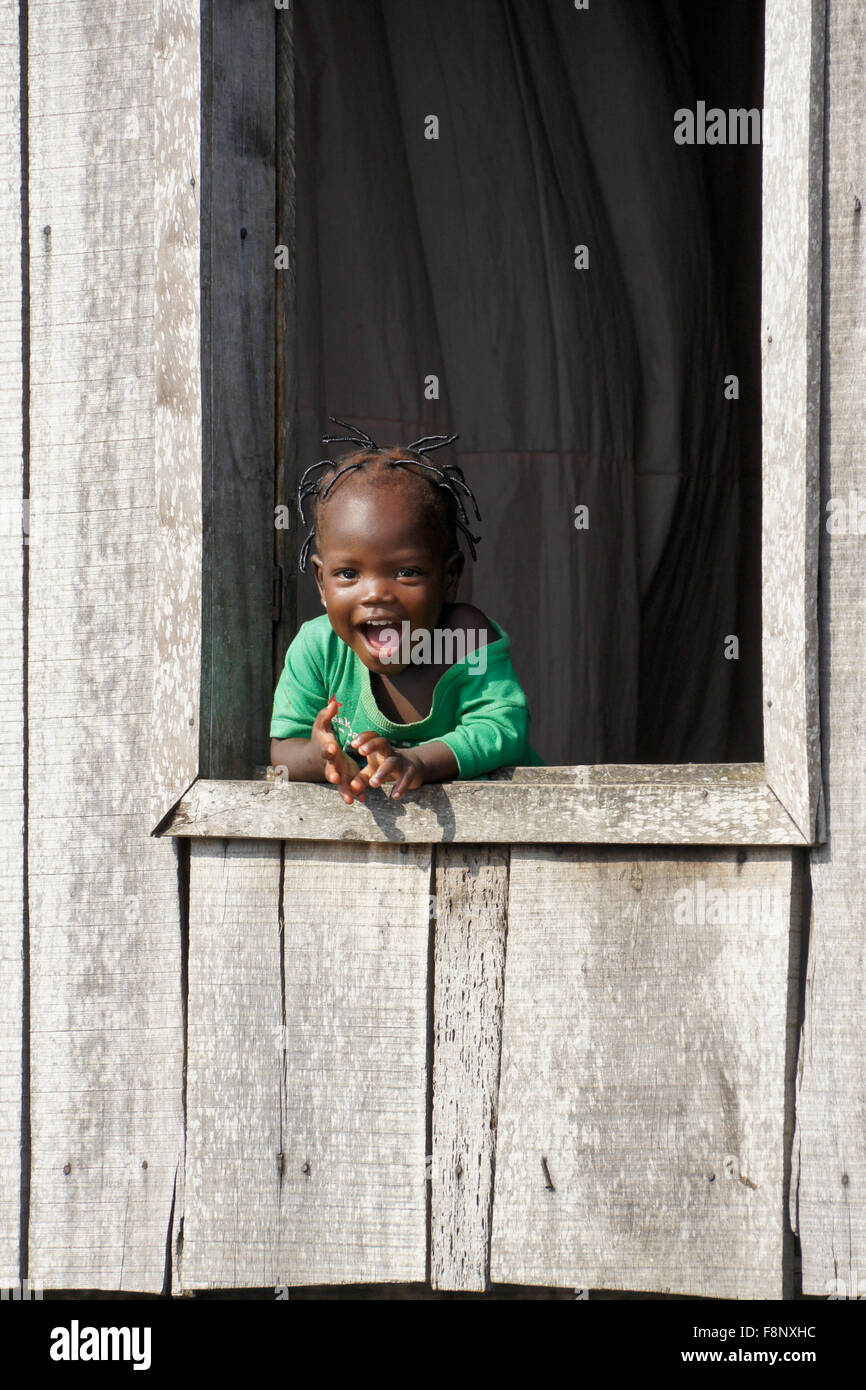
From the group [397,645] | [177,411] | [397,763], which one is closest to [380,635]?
[397,645]

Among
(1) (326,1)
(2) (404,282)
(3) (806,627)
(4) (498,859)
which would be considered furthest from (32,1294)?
(1) (326,1)

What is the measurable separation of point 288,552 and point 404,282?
126 centimetres

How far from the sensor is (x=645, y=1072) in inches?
74.0

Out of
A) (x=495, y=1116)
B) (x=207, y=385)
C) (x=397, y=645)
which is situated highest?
(x=207, y=385)

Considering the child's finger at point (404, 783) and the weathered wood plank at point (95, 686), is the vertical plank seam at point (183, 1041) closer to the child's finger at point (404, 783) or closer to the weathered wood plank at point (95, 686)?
the weathered wood plank at point (95, 686)

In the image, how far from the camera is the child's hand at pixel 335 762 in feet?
5.77

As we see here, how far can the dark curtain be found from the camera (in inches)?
121

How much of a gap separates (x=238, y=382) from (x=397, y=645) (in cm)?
47

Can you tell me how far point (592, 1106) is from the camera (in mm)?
1891

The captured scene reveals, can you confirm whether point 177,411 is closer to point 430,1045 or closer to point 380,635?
point 380,635

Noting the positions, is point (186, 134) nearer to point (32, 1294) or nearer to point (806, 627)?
point (806, 627)

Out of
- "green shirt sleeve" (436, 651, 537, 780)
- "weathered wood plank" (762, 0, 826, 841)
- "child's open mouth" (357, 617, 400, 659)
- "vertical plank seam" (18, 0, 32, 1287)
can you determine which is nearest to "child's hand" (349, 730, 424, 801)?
"green shirt sleeve" (436, 651, 537, 780)

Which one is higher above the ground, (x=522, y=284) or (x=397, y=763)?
(x=522, y=284)

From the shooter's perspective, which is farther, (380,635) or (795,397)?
(380,635)
